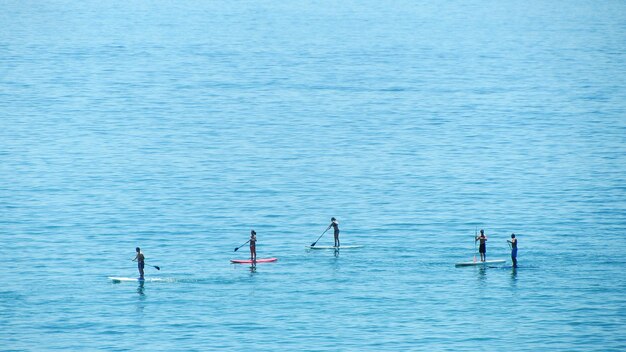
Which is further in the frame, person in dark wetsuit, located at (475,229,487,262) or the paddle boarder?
person in dark wetsuit, located at (475,229,487,262)

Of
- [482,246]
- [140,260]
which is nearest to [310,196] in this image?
[482,246]

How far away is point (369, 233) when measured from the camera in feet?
274

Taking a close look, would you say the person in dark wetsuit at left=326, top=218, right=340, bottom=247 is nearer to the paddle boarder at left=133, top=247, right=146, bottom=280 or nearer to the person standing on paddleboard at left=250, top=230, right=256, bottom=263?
the person standing on paddleboard at left=250, top=230, right=256, bottom=263

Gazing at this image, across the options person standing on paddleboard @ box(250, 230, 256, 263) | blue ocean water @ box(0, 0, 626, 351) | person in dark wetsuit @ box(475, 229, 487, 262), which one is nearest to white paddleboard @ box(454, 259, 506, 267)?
person in dark wetsuit @ box(475, 229, 487, 262)

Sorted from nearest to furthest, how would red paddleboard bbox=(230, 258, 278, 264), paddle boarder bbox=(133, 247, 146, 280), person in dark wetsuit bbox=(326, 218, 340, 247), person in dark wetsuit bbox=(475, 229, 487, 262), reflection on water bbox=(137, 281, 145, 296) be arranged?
reflection on water bbox=(137, 281, 145, 296), paddle boarder bbox=(133, 247, 146, 280), person in dark wetsuit bbox=(475, 229, 487, 262), red paddleboard bbox=(230, 258, 278, 264), person in dark wetsuit bbox=(326, 218, 340, 247)

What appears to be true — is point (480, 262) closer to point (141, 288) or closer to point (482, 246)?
point (482, 246)

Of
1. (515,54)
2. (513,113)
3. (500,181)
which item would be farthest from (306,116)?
(515,54)

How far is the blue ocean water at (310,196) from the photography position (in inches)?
2547

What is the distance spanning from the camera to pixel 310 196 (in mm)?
95312

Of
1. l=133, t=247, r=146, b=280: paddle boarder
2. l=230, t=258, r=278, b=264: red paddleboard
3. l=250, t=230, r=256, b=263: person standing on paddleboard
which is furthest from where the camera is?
l=230, t=258, r=278, b=264: red paddleboard

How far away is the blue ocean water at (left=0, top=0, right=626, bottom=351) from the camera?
64.7 metres

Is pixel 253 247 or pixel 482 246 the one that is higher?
pixel 253 247

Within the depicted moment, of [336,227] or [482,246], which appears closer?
[482,246]

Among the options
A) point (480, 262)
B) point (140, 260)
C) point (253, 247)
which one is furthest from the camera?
point (480, 262)
